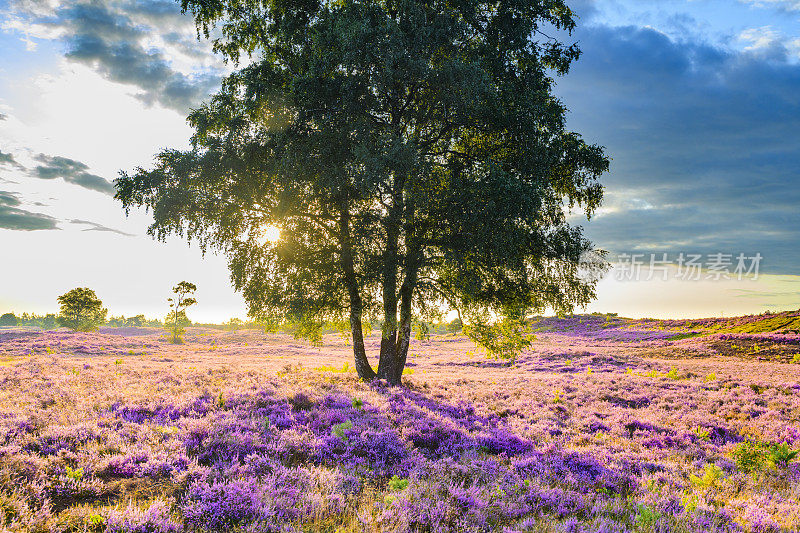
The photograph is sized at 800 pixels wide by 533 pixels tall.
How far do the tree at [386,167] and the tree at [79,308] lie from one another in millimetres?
77374

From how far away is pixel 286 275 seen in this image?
17.4 metres

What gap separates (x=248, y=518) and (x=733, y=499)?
8.58 meters

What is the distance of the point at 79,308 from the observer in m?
77.0

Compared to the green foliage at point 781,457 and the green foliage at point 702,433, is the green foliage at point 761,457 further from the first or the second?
the green foliage at point 702,433

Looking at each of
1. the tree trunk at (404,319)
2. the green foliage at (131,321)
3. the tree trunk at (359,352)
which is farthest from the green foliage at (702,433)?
the green foliage at (131,321)

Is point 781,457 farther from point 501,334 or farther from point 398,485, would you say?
point 501,334

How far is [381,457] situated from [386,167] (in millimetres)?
9273

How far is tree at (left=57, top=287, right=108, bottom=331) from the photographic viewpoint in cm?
7550

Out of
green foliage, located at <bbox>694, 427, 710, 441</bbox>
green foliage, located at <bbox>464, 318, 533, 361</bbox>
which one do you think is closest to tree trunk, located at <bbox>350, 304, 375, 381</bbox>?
green foliage, located at <bbox>464, 318, 533, 361</bbox>

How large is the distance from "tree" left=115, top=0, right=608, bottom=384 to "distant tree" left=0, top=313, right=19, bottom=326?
671 feet

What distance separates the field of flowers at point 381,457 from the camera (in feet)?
18.7

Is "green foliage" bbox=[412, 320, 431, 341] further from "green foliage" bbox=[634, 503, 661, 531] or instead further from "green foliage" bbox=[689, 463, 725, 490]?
"green foliage" bbox=[634, 503, 661, 531]

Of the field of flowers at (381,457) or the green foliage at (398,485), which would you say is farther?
the green foliage at (398,485)

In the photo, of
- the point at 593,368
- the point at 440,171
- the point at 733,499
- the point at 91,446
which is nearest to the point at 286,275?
the point at 440,171
